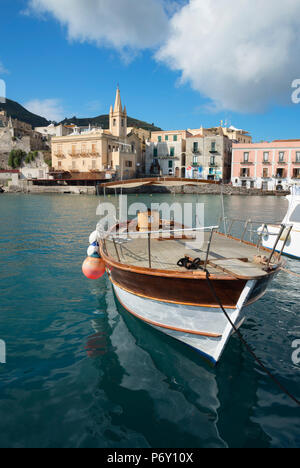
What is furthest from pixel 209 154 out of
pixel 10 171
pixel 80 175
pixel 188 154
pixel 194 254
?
pixel 194 254

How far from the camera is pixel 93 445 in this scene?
142 inches

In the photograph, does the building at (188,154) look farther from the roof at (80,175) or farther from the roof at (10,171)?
the roof at (10,171)

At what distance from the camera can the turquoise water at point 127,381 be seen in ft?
12.4

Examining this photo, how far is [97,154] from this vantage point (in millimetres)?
56250

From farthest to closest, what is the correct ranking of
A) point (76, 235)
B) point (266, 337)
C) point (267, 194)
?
point (267, 194) → point (76, 235) → point (266, 337)

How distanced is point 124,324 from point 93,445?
304cm

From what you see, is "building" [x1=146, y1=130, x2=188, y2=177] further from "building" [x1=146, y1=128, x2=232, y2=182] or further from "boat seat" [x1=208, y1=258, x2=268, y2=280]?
"boat seat" [x1=208, y1=258, x2=268, y2=280]

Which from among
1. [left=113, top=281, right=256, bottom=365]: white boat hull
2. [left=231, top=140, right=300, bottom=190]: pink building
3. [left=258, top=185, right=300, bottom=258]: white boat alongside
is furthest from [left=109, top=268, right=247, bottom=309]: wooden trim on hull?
[left=231, top=140, right=300, bottom=190]: pink building

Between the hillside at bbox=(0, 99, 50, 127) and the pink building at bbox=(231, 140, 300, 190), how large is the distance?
11637 cm

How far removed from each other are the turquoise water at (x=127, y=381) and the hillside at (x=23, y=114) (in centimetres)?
14777

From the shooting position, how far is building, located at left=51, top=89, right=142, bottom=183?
56.0 m
